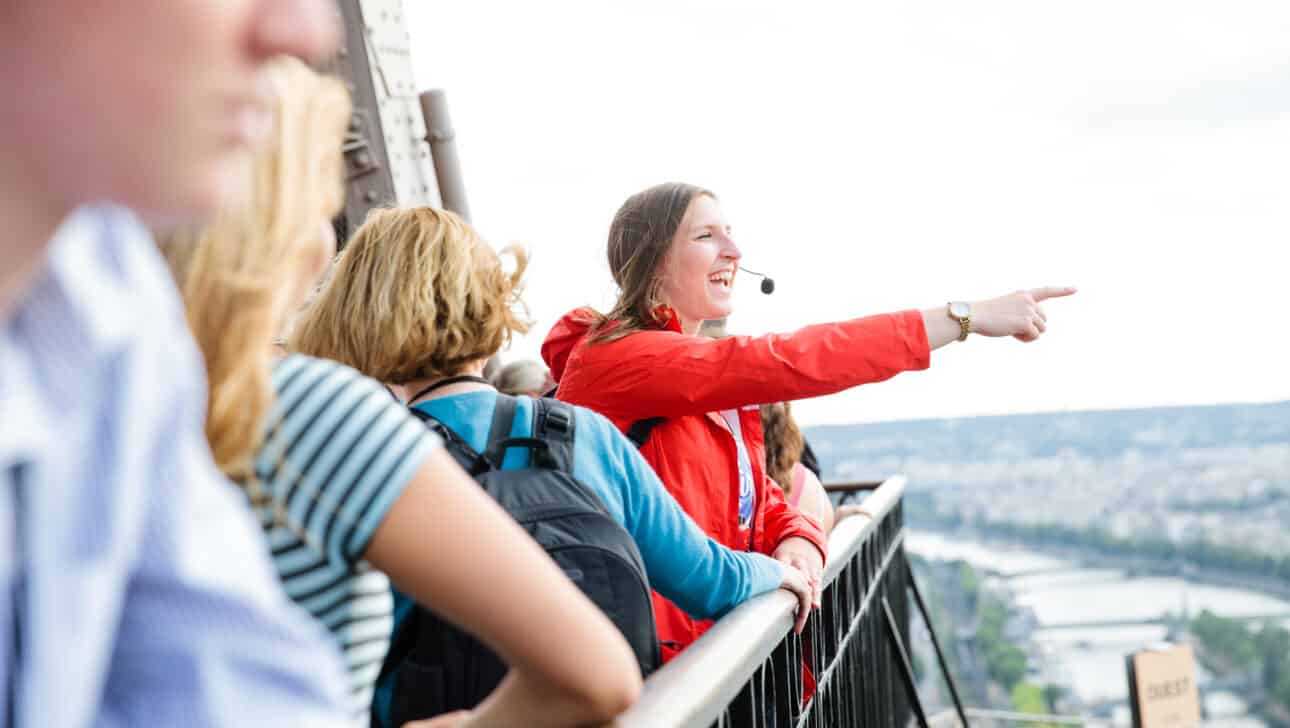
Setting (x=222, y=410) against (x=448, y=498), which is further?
(x=448, y=498)

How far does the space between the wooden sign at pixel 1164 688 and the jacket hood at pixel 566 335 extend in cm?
331

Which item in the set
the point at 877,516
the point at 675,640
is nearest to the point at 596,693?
the point at 675,640

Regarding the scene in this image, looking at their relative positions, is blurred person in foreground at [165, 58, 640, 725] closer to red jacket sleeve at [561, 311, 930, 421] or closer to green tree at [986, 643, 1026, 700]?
red jacket sleeve at [561, 311, 930, 421]

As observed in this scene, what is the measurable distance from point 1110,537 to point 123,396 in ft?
42.5

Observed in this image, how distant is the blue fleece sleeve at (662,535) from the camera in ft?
5.40

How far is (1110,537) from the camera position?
1230 centimetres

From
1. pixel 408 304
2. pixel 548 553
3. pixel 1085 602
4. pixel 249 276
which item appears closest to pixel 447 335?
pixel 408 304

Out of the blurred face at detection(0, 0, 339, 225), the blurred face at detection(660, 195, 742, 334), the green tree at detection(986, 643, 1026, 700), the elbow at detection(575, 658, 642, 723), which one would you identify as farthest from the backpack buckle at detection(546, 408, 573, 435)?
the green tree at detection(986, 643, 1026, 700)

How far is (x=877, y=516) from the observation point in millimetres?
3506

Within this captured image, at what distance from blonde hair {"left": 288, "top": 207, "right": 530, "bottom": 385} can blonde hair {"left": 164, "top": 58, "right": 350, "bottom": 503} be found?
87 cm

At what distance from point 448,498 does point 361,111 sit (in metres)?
4.35

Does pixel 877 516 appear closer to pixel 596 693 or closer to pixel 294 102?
pixel 596 693

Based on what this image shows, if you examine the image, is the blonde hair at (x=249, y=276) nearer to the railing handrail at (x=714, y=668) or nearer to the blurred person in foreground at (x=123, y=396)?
the blurred person in foreground at (x=123, y=396)

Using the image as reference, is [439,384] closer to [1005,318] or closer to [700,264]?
[700,264]
